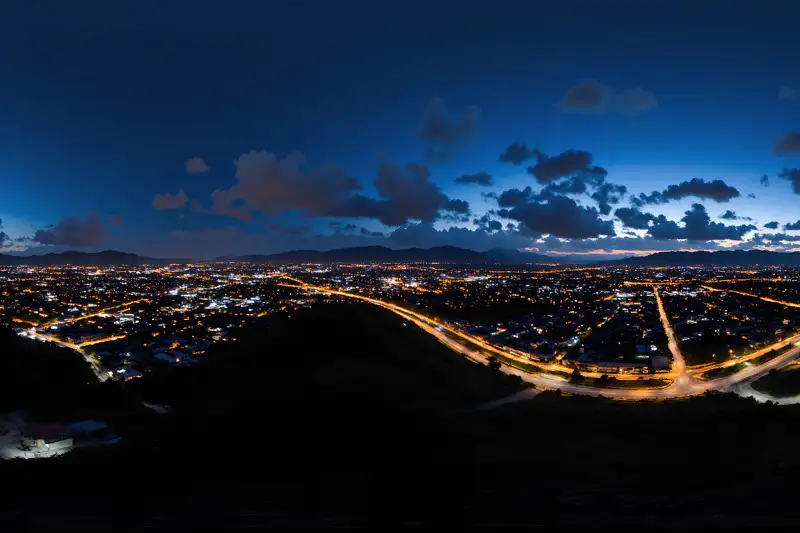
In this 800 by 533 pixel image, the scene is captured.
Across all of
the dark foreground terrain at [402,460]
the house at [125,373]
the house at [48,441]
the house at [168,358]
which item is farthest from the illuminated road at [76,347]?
the house at [48,441]

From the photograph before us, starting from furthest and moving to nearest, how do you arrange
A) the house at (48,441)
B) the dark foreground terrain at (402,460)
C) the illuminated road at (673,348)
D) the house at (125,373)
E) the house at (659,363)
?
the illuminated road at (673,348) → the house at (659,363) → the house at (125,373) → the house at (48,441) → the dark foreground terrain at (402,460)

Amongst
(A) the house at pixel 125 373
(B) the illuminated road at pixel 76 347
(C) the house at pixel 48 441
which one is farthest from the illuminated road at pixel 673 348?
(B) the illuminated road at pixel 76 347

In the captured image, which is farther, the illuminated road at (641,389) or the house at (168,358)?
the house at (168,358)

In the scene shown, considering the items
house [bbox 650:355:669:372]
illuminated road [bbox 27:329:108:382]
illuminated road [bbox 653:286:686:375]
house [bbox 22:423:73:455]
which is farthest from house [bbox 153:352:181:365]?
illuminated road [bbox 653:286:686:375]

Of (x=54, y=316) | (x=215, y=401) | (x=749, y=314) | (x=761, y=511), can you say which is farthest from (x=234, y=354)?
(x=749, y=314)

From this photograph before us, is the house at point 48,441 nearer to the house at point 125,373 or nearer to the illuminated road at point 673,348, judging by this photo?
the house at point 125,373

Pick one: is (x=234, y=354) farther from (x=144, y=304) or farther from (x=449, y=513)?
(x=144, y=304)

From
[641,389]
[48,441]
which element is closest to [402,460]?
[48,441]

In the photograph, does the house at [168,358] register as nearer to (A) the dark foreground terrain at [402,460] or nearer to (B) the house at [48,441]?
(A) the dark foreground terrain at [402,460]

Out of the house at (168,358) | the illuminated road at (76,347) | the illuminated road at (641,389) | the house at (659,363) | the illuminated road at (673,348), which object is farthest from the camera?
the house at (168,358)

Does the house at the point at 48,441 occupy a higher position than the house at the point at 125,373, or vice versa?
the house at the point at 48,441

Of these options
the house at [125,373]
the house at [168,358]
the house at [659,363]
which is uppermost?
the house at [659,363]
